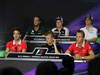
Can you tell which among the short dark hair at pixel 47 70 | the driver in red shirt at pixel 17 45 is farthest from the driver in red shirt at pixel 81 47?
the short dark hair at pixel 47 70

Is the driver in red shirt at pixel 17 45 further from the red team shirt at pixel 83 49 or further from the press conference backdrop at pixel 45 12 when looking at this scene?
the press conference backdrop at pixel 45 12

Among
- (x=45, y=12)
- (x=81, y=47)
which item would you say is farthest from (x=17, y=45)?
(x=45, y=12)

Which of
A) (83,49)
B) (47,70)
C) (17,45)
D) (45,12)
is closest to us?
(47,70)

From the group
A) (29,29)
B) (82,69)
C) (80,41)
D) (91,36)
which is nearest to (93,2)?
(91,36)

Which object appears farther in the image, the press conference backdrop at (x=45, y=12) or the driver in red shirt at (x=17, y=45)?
the press conference backdrop at (x=45, y=12)

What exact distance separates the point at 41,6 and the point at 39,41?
1.74 m

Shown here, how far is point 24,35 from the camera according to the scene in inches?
316

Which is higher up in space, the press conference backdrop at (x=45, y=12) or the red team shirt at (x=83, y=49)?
the press conference backdrop at (x=45, y=12)

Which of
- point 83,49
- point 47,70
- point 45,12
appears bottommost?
point 83,49

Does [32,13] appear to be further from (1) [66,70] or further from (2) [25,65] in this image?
(1) [66,70]

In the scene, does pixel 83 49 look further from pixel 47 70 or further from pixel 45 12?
pixel 47 70

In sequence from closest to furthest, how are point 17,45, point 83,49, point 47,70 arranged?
point 47,70 < point 83,49 < point 17,45

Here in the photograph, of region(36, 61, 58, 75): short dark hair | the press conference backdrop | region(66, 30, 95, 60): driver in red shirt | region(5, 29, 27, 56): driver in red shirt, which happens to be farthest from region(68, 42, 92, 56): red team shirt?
region(36, 61, 58, 75): short dark hair

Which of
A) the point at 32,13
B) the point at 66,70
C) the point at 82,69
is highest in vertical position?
the point at 32,13
